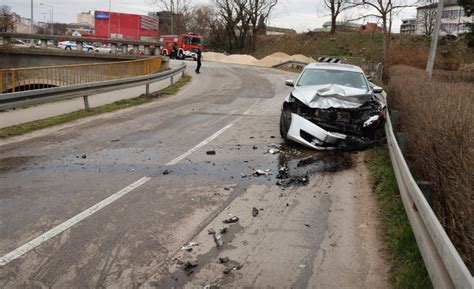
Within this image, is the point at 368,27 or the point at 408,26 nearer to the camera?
the point at 368,27

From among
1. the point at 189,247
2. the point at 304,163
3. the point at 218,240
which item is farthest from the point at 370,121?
the point at 189,247

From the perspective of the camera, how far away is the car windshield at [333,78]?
10641 millimetres

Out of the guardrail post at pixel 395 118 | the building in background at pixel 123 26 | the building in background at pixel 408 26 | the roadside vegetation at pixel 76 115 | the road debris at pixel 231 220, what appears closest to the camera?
the road debris at pixel 231 220

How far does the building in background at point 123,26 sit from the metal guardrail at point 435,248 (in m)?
57.6

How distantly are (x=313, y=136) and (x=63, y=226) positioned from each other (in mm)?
5144

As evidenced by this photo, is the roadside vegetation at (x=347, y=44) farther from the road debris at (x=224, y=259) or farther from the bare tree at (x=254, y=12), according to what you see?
the road debris at (x=224, y=259)

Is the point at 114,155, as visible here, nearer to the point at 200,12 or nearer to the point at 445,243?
the point at 445,243

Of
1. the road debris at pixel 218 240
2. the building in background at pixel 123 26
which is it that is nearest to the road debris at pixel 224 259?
the road debris at pixel 218 240

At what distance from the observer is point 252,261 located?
168 inches

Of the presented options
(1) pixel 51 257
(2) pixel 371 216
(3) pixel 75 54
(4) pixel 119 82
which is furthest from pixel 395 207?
(3) pixel 75 54

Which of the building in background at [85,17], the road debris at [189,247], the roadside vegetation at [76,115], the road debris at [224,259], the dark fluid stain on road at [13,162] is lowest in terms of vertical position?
the road debris at [224,259]

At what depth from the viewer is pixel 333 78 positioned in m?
10.9

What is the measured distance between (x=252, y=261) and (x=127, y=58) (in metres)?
35.8

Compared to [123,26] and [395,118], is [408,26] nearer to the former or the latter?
[123,26]
